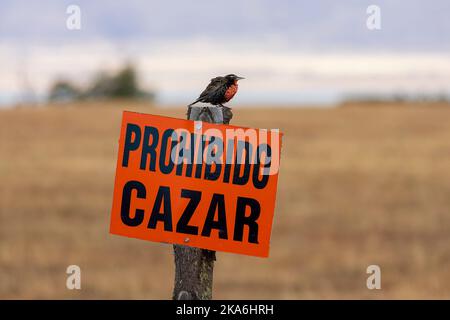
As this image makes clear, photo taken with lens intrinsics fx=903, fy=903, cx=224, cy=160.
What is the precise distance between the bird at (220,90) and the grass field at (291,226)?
10.1m

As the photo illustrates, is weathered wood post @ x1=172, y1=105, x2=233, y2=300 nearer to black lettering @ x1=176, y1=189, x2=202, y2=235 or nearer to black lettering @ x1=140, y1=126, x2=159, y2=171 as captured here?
black lettering @ x1=176, y1=189, x2=202, y2=235

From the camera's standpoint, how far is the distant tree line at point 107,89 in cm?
9675

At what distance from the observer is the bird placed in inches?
187

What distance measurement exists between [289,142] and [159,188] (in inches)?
1511

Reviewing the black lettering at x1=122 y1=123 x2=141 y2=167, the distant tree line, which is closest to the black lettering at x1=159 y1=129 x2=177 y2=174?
the black lettering at x1=122 y1=123 x2=141 y2=167

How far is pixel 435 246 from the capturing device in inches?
774

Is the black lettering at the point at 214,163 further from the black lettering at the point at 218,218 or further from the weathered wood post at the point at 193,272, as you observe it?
the weathered wood post at the point at 193,272

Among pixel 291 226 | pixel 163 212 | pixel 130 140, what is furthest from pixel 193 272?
pixel 291 226

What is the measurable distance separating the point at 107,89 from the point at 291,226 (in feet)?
253

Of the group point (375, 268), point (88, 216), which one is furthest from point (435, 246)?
point (88, 216)

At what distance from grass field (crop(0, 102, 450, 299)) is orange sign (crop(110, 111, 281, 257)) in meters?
10.1

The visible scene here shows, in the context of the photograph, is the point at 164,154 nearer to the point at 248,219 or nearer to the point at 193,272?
the point at 248,219
